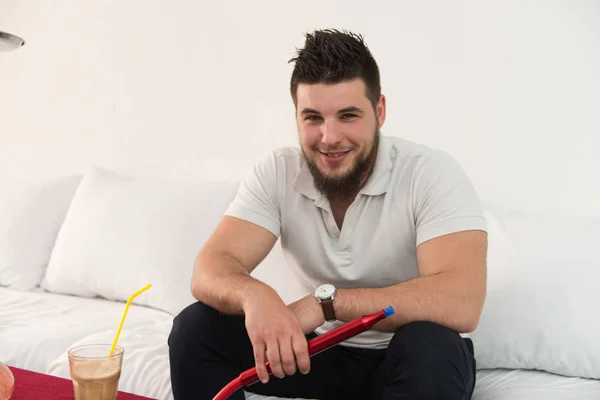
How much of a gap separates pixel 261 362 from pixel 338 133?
608 millimetres

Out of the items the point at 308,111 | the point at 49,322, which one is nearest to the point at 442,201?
the point at 308,111

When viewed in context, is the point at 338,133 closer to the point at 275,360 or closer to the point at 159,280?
the point at 275,360

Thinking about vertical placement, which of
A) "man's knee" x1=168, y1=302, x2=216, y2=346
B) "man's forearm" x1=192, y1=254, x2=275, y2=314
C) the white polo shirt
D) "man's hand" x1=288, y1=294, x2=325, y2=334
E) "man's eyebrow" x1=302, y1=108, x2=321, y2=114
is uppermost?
"man's eyebrow" x1=302, y1=108, x2=321, y2=114

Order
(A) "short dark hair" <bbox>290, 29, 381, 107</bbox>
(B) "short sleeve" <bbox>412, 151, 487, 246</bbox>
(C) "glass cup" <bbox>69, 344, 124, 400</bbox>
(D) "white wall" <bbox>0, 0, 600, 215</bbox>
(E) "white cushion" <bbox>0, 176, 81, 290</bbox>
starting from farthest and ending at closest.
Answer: (E) "white cushion" <bbox>0, 176, 81, 290</bbox>
(D) "white wall" <bbox>0, 0, 600, 215</bbox>
(A) "short dark hair" <bbox>290, 29, 381, 107</bbox>
(B) "short sleeve" <bbox>412, 151, 487, 246</bbox>
(C) "glass cup" <bbox>69, 344, 124, 400</bbox>

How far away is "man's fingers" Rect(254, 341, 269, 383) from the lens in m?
1.19

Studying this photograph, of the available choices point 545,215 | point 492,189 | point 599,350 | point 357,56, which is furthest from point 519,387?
point 357,56

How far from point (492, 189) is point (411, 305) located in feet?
2.88

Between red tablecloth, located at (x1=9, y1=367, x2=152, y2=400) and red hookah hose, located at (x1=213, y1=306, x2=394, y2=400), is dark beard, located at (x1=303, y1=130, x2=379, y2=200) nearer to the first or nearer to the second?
red hookah hose, located at (x1=213, y1=306, x2=394, y2=400)

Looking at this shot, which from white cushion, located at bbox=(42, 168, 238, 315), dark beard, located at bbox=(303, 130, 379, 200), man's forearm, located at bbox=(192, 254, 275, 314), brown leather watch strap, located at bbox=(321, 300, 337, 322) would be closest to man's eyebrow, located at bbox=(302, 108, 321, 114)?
dark beard, located at bbox=(303, 130, 379, 200)

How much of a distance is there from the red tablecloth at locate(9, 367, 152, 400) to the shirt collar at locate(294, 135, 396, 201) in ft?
2.24

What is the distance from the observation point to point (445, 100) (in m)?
2.10

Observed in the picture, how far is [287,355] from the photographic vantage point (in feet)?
3.88

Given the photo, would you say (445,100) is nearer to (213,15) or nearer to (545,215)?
(545,215)

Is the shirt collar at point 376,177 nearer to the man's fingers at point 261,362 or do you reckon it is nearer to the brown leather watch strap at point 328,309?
the brown leather watch strap at point 328,309
